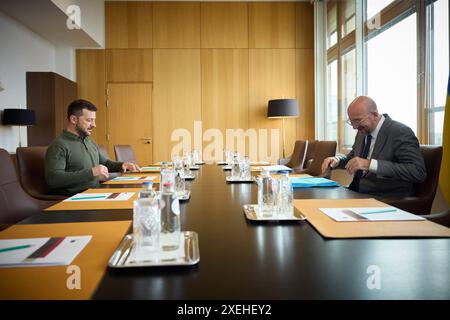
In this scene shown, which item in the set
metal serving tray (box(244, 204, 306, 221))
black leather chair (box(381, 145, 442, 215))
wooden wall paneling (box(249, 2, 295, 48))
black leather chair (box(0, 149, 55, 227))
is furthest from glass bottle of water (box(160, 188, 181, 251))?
wooden wall paneling (box(249, 2, 295, 48))

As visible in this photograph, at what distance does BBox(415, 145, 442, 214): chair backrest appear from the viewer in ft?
7.21

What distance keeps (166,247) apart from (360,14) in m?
5.56

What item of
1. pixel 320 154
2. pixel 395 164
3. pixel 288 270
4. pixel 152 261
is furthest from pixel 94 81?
pixel 288 270

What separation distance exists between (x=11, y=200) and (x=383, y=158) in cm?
237

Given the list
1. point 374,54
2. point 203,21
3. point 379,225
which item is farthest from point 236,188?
point 203,21

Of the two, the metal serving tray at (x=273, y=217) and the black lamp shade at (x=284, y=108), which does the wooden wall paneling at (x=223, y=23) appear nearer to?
the black lamp shade at (x=284, y=108)

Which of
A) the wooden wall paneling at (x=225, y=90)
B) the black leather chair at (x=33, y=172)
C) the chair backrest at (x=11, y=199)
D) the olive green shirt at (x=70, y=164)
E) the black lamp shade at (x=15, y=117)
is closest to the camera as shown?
the chair backrest at (x=11, y=199)

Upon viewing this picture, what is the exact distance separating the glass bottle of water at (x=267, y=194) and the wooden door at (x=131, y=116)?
6.23 meters

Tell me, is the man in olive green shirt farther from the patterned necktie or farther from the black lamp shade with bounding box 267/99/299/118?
the black lamp shade with bounding box 267/99/299/118

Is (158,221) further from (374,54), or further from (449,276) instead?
(374,54)

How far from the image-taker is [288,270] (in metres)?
0.83

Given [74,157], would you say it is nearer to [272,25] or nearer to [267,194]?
[267,194]

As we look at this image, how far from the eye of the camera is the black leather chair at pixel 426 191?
2143mm

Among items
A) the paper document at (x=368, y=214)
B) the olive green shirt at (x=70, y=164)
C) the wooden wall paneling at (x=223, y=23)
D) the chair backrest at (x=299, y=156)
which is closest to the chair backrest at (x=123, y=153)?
the olive green shirt at (x=70, y=164)
